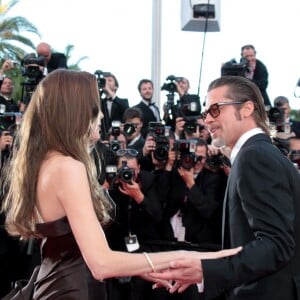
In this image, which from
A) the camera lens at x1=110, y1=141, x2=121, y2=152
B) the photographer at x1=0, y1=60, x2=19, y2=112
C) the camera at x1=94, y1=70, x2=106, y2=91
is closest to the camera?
the camera lens at x1=110, y1=141, x2=121, y2=152

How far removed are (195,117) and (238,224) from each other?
13.8 feet

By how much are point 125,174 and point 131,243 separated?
60 cm

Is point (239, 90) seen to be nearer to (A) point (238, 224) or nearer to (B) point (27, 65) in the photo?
(A) point (238, 224)

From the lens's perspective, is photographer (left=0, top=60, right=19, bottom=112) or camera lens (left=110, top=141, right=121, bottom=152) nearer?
camera lens (left=110, top=141, right=121, bottom=152)

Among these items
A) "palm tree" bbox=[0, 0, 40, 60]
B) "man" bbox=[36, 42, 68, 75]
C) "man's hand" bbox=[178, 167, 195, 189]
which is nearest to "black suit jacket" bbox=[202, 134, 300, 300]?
"man's hand" bbox=[178, 167, 195, 189]

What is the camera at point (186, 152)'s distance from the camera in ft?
19.9

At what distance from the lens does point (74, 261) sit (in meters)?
2.65

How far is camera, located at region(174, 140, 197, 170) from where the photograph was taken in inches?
239

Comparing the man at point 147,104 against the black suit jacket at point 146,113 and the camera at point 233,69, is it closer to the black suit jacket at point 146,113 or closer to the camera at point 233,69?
the black suit jacket at point 146,113

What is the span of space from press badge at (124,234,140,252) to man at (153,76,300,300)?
294 centimetres

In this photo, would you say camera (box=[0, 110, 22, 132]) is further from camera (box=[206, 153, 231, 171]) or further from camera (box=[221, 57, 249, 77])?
camera (box=[221, 57, 249, 77])

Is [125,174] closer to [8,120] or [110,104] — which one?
[8,120]

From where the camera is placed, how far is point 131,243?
5801mm

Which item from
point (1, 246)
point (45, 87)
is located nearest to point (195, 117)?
point (1, 246)
